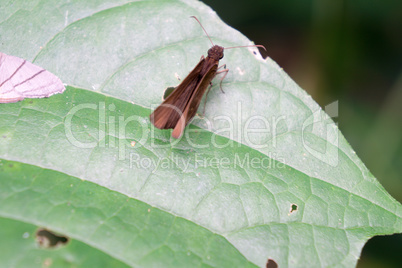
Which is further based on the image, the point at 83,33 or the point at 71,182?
the point at 83,33

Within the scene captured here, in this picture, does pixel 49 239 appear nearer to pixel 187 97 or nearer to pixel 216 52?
pixel 187 97

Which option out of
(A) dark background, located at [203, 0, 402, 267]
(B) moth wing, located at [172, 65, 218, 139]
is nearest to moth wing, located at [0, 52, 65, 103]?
(B) moth wing, located at [172, 65, 218, 139]

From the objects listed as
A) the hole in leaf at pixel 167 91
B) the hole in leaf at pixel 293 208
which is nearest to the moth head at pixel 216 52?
the hole in leaf at pixel 167 91

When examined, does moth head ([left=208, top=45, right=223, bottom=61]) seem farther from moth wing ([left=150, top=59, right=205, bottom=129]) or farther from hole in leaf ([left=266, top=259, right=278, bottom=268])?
hole in leaf ([left=266, top=259, right=278, bottom=268])

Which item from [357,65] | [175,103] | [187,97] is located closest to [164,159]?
[175,103]

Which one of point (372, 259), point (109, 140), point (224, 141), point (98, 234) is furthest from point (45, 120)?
point (372, 259)

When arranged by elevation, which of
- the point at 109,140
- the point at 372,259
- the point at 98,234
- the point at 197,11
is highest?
the point at 197,11

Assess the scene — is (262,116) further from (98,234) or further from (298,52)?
(298,52)

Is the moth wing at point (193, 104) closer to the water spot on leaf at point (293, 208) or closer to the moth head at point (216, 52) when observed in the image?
the moth head at point (216, 52)
